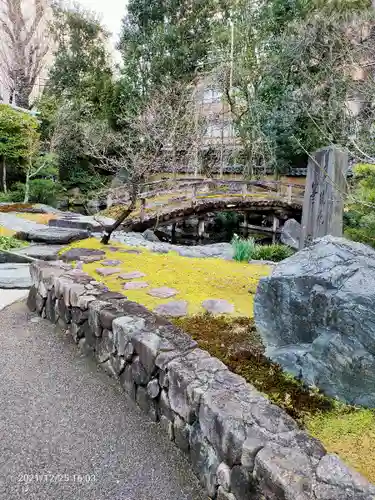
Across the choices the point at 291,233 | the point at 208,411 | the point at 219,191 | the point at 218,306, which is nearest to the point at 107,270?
the point at 218,306

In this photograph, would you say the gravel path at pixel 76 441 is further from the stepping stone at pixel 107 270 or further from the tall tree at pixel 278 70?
the tall tree at pixel 278 70

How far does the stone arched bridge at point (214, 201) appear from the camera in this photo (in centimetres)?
1335

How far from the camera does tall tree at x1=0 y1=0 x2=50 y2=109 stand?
18536 millimetres

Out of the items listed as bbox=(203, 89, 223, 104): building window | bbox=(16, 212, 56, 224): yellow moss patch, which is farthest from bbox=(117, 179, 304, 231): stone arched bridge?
bbox=(203, 89, 223, 104): building window

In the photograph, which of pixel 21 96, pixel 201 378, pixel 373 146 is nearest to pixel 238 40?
pixel 21 96

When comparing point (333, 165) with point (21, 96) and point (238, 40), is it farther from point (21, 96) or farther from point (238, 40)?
point (21, 96)

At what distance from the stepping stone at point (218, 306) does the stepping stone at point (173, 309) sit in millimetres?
211

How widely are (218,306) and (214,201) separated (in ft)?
36.7

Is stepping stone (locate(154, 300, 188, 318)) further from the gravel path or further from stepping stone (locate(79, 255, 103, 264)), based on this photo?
stepping stone (locate(79, 255, 103, 264))

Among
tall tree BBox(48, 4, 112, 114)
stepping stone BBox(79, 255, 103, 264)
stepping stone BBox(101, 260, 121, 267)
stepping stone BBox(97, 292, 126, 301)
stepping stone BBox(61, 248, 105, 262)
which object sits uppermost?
tall tree BBox(48, 4, 112, 114)

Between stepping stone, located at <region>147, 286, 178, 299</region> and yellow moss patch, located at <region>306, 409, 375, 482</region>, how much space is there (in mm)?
2124

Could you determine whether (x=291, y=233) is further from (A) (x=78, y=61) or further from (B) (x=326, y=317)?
(A) (x=78, y=61)

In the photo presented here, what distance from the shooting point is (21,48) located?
18859 mm

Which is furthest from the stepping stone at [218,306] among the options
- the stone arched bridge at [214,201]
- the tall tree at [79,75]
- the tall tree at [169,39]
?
the tall tree at [169,39]
